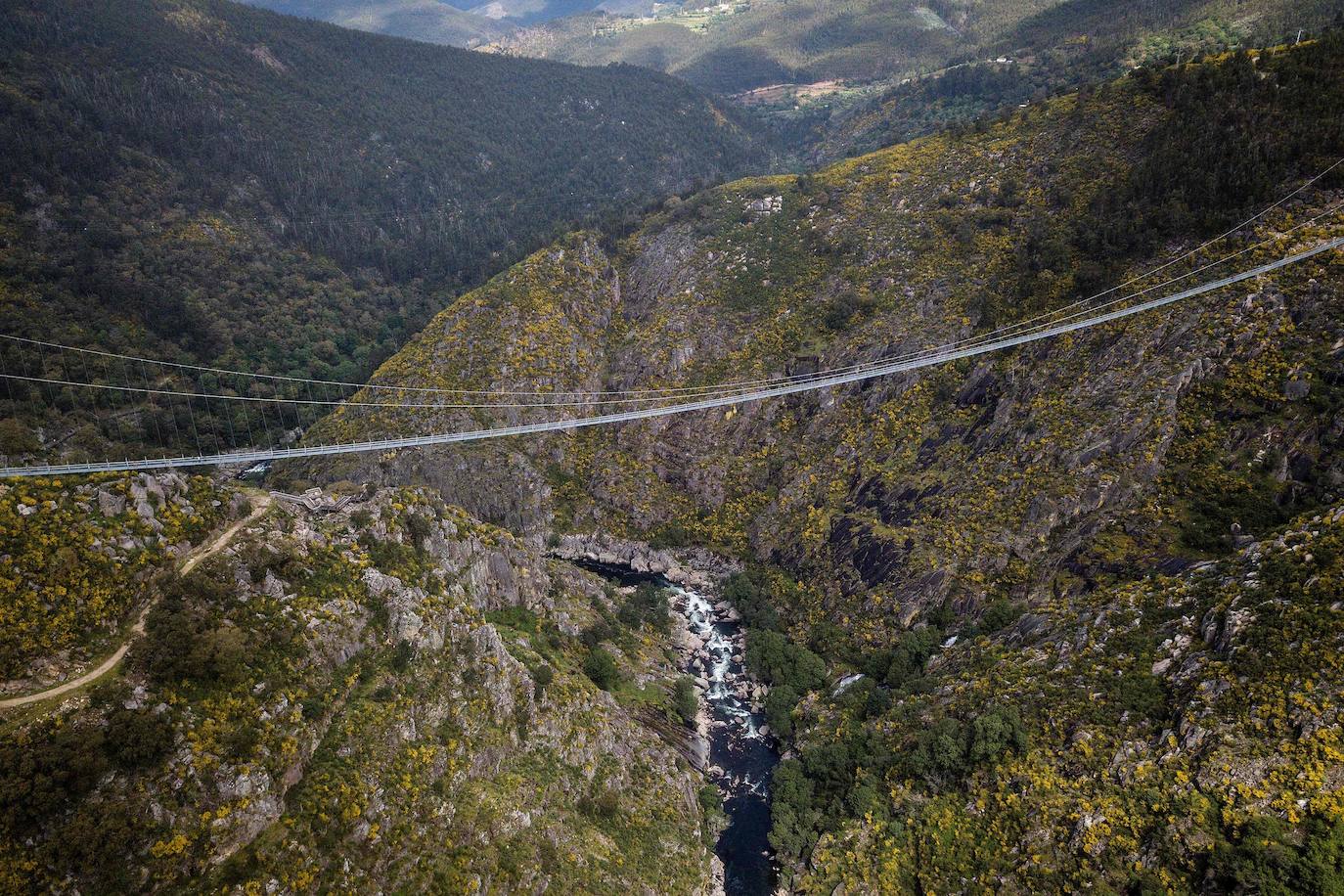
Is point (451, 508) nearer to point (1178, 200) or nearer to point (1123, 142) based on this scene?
point (1178, 200)

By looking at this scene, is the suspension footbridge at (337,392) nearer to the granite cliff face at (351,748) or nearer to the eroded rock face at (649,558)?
the granite cliff face at (351,748)

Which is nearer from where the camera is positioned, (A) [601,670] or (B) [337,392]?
(A) [601,670]

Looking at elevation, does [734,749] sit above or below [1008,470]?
below

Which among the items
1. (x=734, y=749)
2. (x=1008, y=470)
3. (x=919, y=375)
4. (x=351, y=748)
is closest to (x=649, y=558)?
(x=734, y=749)

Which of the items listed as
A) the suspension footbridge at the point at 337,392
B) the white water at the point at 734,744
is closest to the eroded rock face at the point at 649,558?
the white water at the point at 734,744

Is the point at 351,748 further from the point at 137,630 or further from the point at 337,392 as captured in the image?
the point at 337,392

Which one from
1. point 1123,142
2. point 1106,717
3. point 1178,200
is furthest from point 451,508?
point 1123,142
